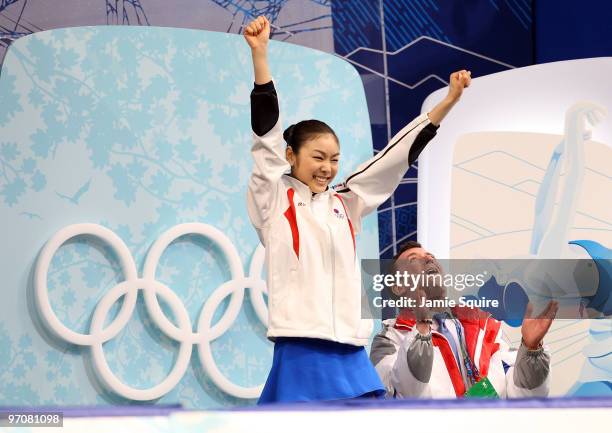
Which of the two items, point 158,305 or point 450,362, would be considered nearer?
point 450,362

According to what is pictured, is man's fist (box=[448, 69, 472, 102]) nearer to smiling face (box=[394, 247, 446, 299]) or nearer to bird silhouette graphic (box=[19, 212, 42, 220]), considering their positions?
smiling face (box=[394, 247, 446, 299])

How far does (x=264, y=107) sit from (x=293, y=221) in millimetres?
284

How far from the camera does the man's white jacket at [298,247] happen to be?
2.21m

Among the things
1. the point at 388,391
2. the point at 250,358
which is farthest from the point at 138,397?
the point at 388,391

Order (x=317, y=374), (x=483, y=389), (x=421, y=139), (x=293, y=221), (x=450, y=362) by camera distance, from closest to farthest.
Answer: (x=317, y=374), (x=293, y=221), (x=421, y=139), (x=483, y=389), (x=450, y=362)

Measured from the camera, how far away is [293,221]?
2297 millimetres

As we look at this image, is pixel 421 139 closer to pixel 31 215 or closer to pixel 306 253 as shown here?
pixel 306 253

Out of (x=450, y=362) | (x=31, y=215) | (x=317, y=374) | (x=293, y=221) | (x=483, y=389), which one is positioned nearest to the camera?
(x=317, y=374)

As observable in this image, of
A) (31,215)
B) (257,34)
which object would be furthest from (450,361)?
(31,215)

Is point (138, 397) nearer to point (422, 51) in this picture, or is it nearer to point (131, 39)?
point (131, 39)

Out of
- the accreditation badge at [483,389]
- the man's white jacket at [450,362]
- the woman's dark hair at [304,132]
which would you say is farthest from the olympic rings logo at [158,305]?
Result: the woman's dark hair at [304,132]

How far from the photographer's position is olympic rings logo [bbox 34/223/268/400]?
346 cm

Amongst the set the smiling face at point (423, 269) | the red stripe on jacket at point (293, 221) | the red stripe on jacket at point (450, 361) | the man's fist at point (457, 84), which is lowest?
the red stripe on jacket at point (450, 361)

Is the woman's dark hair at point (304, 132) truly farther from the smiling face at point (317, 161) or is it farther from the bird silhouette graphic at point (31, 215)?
the bird silhouette graphic at point (31, 215)
